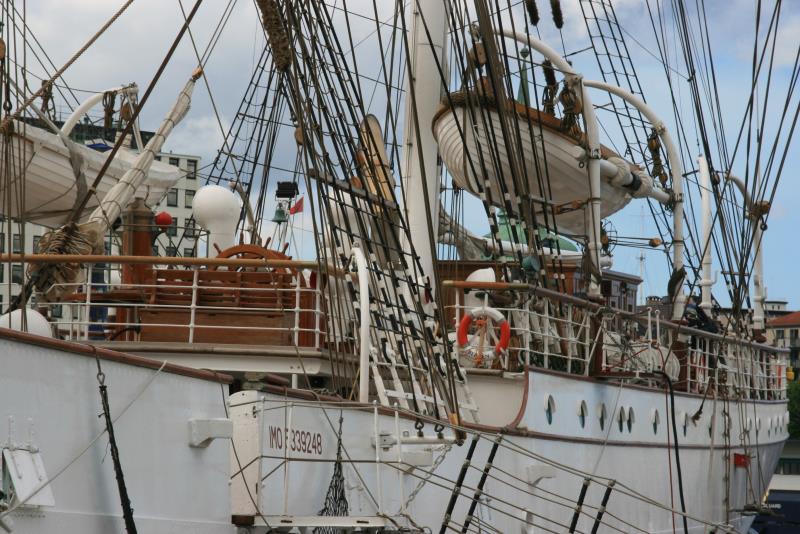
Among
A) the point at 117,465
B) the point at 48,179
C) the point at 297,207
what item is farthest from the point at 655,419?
the point at 117,465

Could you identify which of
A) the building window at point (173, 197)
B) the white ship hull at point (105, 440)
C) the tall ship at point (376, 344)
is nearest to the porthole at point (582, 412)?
the tall ship at point (376, 344)

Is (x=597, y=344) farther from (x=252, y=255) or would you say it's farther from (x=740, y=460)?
(x=740, y=460)

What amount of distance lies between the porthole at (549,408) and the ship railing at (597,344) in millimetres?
436

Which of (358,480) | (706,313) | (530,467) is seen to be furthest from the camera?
(706,313)

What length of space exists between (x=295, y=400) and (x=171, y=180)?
1509 centimetres

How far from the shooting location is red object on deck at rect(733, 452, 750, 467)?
73.0 feet

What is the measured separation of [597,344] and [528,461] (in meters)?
2.99

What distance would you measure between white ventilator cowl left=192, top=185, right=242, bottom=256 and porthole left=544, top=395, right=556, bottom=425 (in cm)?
414

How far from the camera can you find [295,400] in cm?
1044

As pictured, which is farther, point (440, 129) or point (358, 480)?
point (440, 129)

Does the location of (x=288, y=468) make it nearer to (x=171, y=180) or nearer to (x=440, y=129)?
(x=440, y=129)

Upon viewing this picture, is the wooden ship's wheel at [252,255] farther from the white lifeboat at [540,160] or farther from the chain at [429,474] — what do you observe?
the white lifeboat at [540,160]

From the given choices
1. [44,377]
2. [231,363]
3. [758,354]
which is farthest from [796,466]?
[44,377]

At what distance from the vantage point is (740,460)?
22.6 metres
